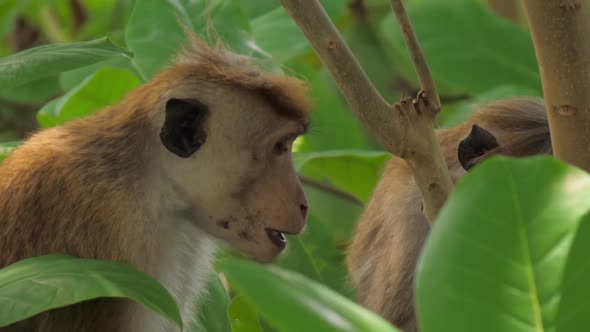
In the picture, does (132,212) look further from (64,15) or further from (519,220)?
(64,15)

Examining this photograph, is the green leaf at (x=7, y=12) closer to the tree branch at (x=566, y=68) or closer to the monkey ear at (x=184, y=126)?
the monkey ear at (x=184, y=126)

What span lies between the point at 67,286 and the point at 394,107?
0.50m

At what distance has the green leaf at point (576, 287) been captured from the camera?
1085 mm

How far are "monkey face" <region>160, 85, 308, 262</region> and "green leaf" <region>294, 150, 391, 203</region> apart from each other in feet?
1.46

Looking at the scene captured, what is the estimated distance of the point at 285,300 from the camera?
0.97 meters

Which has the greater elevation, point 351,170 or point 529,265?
point 529,265

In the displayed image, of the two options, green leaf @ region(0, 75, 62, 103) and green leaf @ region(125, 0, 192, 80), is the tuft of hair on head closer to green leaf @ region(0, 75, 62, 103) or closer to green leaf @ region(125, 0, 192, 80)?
green leaf @ region(125, 0, 192, 80)

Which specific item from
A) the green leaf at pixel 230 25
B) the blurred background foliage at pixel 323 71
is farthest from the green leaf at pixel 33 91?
the green leaf at pixel 230 25

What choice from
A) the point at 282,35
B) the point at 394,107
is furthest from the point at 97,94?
the point at 394,107

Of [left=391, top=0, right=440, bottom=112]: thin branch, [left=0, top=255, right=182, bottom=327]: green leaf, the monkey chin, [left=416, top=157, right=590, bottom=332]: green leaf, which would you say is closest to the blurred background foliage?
the monkey chin

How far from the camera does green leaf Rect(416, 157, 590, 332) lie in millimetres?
1069

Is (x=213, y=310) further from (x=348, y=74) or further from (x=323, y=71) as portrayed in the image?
(x=323, y=71)

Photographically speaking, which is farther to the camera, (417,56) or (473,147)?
(473,147)

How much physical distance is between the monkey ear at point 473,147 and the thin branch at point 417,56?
68 cm
